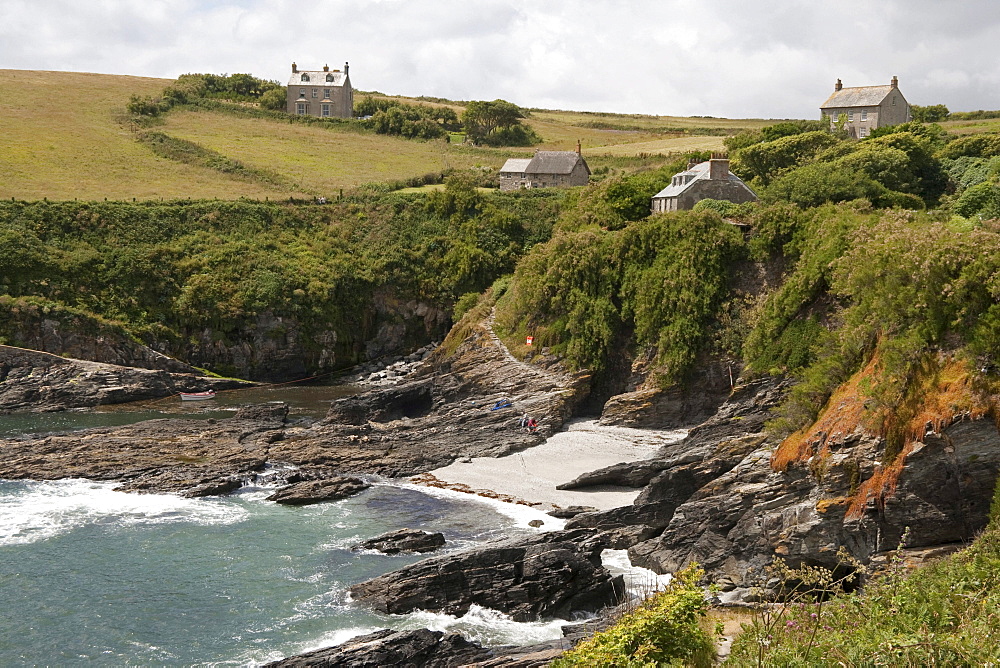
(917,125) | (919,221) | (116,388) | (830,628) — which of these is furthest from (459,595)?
(917,125)

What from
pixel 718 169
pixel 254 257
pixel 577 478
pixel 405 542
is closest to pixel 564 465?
pixel 577 478

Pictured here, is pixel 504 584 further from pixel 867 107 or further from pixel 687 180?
pixel 867 107

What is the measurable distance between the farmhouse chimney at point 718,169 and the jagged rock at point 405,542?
33.0 meters

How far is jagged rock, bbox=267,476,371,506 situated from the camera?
37000 mm

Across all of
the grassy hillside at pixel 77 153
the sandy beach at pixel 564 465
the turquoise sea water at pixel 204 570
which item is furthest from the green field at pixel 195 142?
the sandy beach at pixel 564 465

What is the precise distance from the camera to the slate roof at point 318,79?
113 metres

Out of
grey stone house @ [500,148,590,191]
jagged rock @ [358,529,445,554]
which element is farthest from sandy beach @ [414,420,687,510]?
grey stone house @ [500,148,590,191]

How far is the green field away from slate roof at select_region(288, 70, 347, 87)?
8.46 m

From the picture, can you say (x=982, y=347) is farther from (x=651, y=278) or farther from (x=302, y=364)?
(x=302, y=364)

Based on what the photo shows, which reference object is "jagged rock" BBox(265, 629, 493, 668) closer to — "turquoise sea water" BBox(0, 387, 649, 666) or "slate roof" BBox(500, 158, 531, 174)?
"turquoise sea water" BBox(0, 387, 649, 666)

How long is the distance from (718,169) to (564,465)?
24.9 metres

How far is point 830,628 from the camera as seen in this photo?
16.4 meters

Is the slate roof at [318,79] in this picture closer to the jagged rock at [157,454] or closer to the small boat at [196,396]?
the small boat at [196,396]

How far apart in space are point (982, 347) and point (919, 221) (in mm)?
14200
